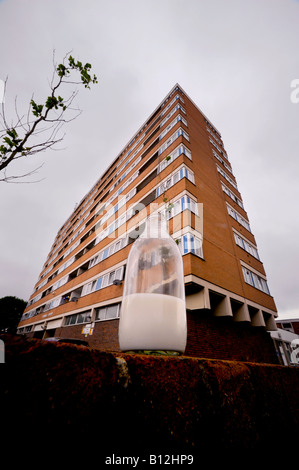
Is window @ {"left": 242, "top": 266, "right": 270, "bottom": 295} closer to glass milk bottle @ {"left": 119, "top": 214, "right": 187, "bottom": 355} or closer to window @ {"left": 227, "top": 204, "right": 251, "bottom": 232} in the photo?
window @ {"left": 227, "top": 204, "right": 251, "bottom": 232}

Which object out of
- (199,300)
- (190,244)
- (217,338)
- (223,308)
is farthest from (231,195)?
(217,338)

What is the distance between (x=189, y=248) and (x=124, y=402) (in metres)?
8.28

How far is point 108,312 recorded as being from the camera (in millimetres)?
11734

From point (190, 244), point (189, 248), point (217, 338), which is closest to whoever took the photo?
point (217, 338)

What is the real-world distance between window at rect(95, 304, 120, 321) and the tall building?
2.5 inches

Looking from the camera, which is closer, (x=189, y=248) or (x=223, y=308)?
(x=189, y=248)

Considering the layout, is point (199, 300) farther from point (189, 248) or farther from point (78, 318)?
point (78, 318)

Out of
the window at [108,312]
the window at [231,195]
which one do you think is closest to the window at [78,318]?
the window at [108,312]

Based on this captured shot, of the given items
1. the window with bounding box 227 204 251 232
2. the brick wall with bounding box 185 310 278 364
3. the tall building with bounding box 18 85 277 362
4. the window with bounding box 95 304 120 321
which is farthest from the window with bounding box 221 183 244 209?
the window with bounding box 95 304 120 321

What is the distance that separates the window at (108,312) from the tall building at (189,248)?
0.06 metres
